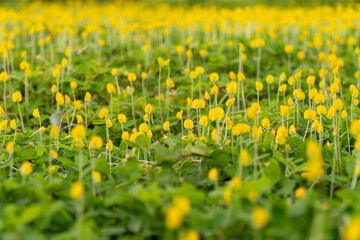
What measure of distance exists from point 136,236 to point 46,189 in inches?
16.6

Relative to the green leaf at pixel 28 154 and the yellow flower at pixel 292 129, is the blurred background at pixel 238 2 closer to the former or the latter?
the yellow flower at pixel 292 129

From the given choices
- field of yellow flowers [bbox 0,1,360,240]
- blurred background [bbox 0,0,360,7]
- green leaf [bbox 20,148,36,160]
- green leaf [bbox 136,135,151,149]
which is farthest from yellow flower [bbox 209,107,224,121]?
blurred background [bbox 0,0,360,7]

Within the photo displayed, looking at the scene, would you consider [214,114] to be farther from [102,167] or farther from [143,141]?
[102,167]

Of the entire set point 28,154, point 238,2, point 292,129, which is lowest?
point 28,154

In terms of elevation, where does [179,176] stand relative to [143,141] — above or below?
below

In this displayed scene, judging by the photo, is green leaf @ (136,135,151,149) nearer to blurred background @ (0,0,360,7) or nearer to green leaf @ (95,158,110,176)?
green leaf @ (95,158,110,176)

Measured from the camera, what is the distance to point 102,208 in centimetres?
177

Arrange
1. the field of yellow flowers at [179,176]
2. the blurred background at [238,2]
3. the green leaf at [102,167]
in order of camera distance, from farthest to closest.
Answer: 1. the blurred background at [238,2]
2. the green leaf at [102,167]
3. the field of yellow flowers at [179,176]

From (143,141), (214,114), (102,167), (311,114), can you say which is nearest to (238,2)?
(311,114)

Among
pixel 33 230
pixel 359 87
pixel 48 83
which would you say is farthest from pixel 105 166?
pixel 359 87

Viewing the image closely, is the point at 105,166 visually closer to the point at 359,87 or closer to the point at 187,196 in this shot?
the point at 187,196

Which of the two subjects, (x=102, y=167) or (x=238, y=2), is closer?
(x=102, y=167)

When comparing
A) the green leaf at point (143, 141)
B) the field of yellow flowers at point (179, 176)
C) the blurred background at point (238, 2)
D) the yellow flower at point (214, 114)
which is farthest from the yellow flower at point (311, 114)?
the blurred background at point (238, 2)

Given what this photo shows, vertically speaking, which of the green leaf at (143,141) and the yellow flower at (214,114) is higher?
the yellow flower at (214,114)
